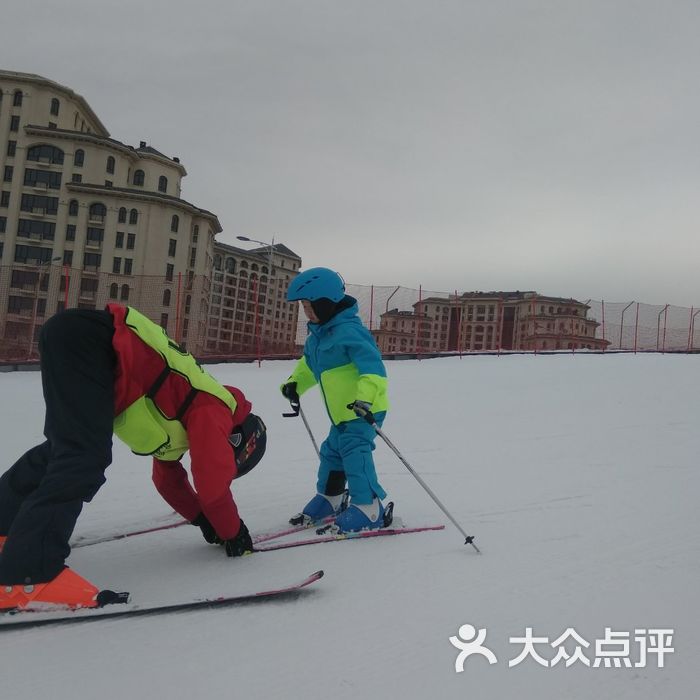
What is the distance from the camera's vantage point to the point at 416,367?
14.6 m

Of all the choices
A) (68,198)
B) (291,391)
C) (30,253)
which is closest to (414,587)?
(291,391)

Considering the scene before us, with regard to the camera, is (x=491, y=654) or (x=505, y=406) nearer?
(x=491, y=654)

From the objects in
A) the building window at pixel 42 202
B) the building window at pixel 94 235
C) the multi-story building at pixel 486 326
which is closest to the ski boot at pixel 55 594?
the multi-story building at pixel 486 326

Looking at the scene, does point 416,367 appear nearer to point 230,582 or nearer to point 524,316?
point 524,316

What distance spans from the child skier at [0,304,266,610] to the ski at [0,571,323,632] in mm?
52

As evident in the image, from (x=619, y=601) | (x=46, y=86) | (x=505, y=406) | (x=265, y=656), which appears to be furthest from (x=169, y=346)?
(x=46, y=86)

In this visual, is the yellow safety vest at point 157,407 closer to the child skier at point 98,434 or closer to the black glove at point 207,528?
the child skier at point 98,434

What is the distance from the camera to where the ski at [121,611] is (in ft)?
A: 7.28

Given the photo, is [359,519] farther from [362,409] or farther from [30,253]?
[30,253]

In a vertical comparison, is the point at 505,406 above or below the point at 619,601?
above

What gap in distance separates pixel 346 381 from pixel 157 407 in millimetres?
1338

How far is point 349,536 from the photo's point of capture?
3504 millimetres

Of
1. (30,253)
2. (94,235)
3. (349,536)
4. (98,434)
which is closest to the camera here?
(98,434)

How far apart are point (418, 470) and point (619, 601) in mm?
3297
